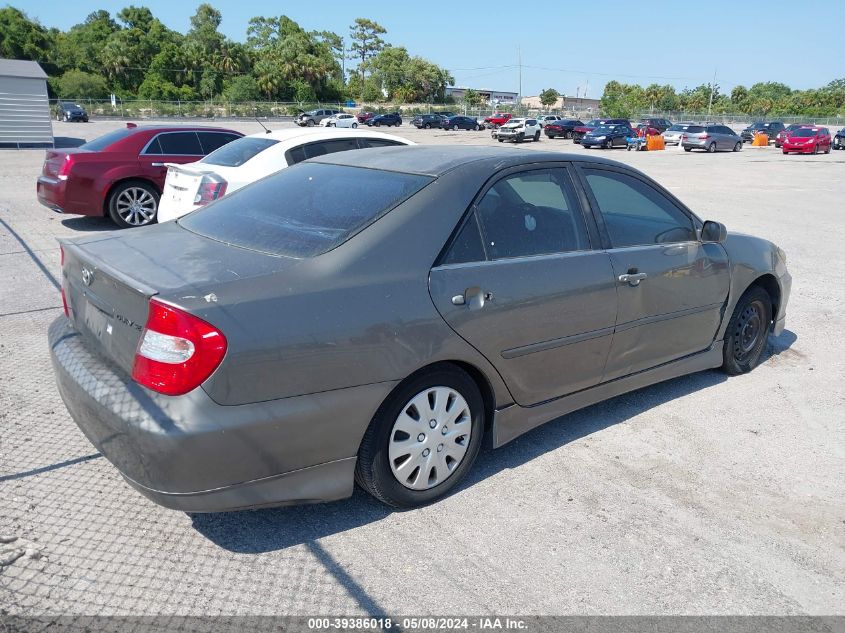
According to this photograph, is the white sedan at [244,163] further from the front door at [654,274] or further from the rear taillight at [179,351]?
the rear taillight at [179,351]

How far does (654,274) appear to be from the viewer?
14.1 feet

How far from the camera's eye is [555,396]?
394cm

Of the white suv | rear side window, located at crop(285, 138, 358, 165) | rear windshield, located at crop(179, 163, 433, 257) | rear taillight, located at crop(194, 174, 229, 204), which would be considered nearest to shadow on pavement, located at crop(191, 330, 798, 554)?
rear windshield, located at crop(179, 163, 433, 257)

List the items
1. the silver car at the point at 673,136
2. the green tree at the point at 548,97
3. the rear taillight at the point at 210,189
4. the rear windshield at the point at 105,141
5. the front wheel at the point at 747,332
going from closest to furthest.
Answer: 1. the front wheel at the point at 747,332
2. the rear taillight at the point at 210,189
3. the rear windshield at the point at 105,141
4. the silver car at the point at 673,136
5. the green tree at the point at 548,97

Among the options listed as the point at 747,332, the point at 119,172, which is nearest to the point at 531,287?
the point at 747,332

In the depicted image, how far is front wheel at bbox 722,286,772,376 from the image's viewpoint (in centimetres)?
516

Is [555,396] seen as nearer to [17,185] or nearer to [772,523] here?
[772,523]

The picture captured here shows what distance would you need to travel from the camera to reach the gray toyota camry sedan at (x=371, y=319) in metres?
2.76

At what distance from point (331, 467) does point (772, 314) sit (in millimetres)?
3909

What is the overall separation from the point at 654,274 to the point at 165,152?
8.55 metres

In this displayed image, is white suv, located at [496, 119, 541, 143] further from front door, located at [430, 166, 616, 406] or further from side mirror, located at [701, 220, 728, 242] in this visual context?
front door, located at [430, 166, 616, 406]

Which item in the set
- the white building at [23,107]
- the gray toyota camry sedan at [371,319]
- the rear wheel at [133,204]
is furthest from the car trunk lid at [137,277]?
the white building at [23,107]

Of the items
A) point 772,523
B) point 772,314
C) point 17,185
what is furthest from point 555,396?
point 17,185

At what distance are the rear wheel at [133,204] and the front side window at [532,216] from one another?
7956mm
